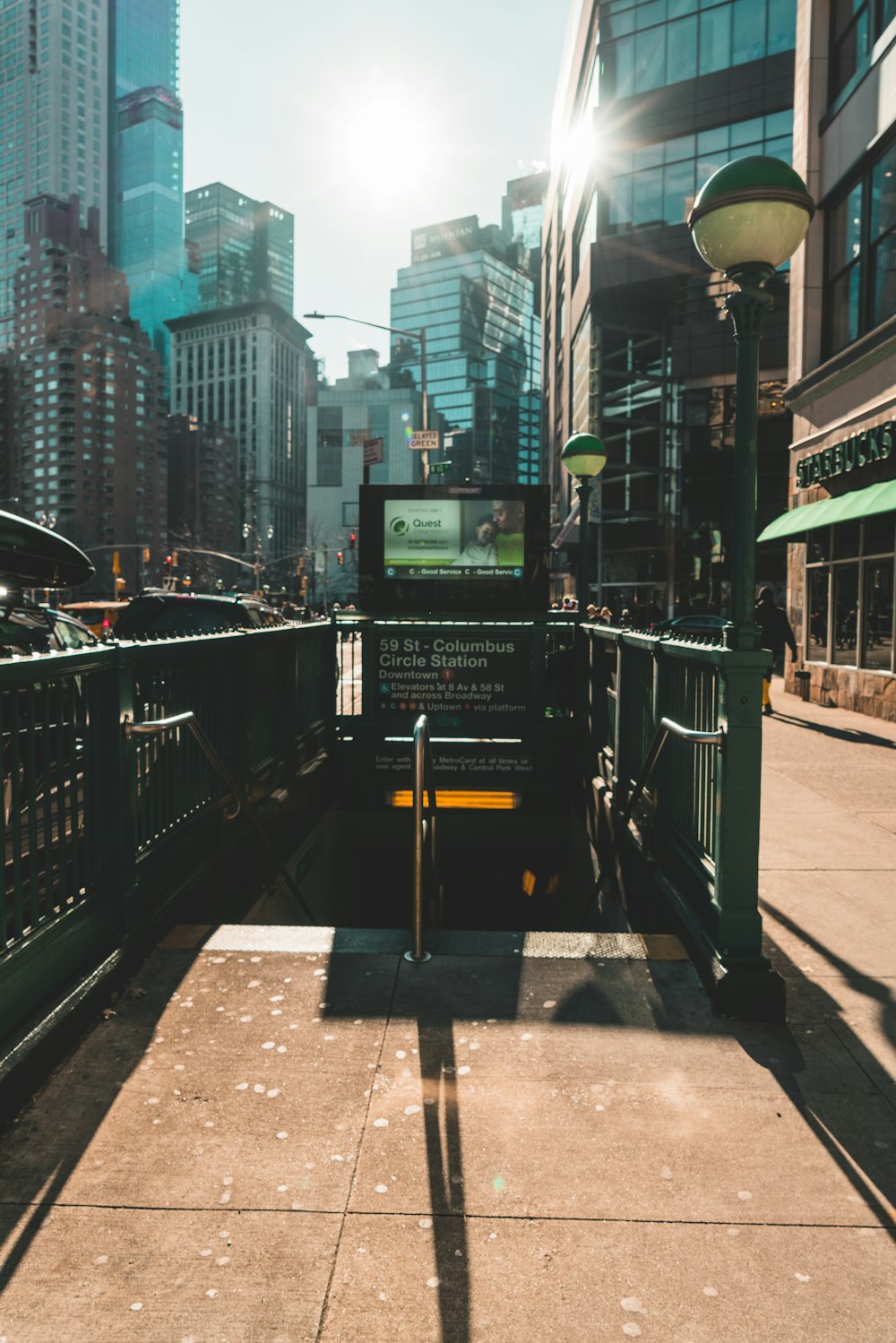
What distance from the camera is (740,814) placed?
4.04 meters

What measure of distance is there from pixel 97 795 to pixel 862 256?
15890mm

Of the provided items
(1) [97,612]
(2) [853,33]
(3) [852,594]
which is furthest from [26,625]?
(1) [97,612]

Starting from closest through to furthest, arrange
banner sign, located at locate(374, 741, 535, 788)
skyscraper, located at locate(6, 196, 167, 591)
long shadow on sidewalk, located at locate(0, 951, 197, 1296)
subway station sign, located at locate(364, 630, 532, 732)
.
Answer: long shadow on sidewalk, located at locate(0, 951, 197, 1296)
subway station sign, located at locate(364, 630, 532, 732)
banner sign, located at locate(374, 741, 535, 788)
skyscraper, located at locate(6, 196, 167, 591)

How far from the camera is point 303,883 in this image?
28.1 feet

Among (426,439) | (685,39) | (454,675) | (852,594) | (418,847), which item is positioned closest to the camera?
(418,847)

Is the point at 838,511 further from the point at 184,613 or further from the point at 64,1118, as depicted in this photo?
the point at 64,1118

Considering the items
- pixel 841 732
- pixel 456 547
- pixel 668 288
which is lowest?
pixel 841 732

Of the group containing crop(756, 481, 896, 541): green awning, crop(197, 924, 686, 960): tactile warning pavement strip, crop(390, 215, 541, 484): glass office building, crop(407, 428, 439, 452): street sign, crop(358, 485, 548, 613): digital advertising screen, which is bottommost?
crop(197, 924, 686, 960): tactile warning pavement strip

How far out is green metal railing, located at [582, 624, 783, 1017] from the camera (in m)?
4.01

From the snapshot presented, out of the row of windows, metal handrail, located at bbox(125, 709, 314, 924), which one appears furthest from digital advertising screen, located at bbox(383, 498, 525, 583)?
the row of windows

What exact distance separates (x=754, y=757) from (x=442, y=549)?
7949mm

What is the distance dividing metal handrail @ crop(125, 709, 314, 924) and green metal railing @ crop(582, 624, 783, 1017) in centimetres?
246

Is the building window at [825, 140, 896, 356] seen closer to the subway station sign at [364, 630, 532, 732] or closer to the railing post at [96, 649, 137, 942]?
the subway station sign at [364, 630, 532, 732]

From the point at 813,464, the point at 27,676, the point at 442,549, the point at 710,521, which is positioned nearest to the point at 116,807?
the point at 27,676
